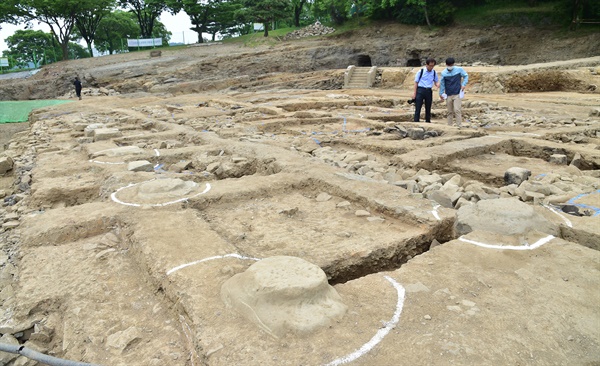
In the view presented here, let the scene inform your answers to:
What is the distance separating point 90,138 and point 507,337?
667cm

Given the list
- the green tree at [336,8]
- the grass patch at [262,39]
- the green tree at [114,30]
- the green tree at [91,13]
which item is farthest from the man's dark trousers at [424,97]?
the green tree at [114,30]

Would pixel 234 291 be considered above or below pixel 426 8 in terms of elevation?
below

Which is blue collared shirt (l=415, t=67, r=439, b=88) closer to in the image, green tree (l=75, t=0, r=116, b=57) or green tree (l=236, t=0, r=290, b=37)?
green tree (l=236, t=0, r=290, b=37)

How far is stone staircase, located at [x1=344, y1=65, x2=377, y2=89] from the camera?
687 inches

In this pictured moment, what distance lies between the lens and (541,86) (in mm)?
11992

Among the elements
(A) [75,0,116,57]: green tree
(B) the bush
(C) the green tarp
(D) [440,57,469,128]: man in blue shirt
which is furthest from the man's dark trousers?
(A) [75,0,116,57]: green tree

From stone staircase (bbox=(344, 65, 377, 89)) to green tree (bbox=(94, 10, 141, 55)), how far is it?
2851 cm

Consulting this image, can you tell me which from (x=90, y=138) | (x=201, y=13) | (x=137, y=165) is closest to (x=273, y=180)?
(x=137, y=165)

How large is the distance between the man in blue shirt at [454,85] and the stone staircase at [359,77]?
10.6 m

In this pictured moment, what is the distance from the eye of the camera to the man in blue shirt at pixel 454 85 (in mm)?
6801

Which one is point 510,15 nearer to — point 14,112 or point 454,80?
point 454,80

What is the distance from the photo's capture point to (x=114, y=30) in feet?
131

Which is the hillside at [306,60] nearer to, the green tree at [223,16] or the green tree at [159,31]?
the green tree at [223,16]

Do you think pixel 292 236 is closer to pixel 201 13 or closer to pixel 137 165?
pixel 137 165
